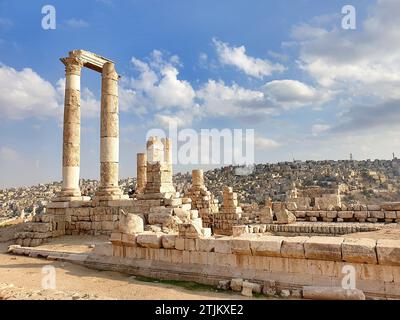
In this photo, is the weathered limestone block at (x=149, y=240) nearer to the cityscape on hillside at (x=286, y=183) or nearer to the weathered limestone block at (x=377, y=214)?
the weathered limestone block at (x=377, y=214)

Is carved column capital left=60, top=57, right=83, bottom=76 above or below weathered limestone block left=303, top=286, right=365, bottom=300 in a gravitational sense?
above

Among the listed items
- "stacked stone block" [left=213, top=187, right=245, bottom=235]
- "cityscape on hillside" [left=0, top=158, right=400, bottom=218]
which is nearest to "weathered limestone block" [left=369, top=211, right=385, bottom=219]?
"stacked stone block" [left=213, top=187, right=245, bottom=235]

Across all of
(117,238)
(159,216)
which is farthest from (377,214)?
(117,238)

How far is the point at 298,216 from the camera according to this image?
16.9 metres

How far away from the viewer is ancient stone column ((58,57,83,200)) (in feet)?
53.0

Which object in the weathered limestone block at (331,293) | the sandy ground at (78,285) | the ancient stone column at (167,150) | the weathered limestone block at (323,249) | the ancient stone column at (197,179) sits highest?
the ancient stone column at (167,150)

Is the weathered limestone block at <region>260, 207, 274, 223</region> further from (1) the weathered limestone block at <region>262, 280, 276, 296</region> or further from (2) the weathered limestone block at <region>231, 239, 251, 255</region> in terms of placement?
(1) the weathered limestone block at <region>262, 280, 276, 296</region>

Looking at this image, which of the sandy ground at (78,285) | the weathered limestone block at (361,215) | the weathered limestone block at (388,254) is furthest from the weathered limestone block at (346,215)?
the weathered limestone block at (388,254)

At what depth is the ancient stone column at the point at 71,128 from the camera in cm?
1614

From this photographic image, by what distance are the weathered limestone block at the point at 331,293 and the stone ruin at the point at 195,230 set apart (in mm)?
36

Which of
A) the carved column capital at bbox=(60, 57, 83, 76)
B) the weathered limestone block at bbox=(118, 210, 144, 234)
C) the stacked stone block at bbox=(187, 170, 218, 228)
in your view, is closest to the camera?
the weathered limestone block at bbox=(118, 210, 144, 234)

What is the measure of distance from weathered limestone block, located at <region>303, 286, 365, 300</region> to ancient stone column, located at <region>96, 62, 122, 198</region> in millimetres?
11309
